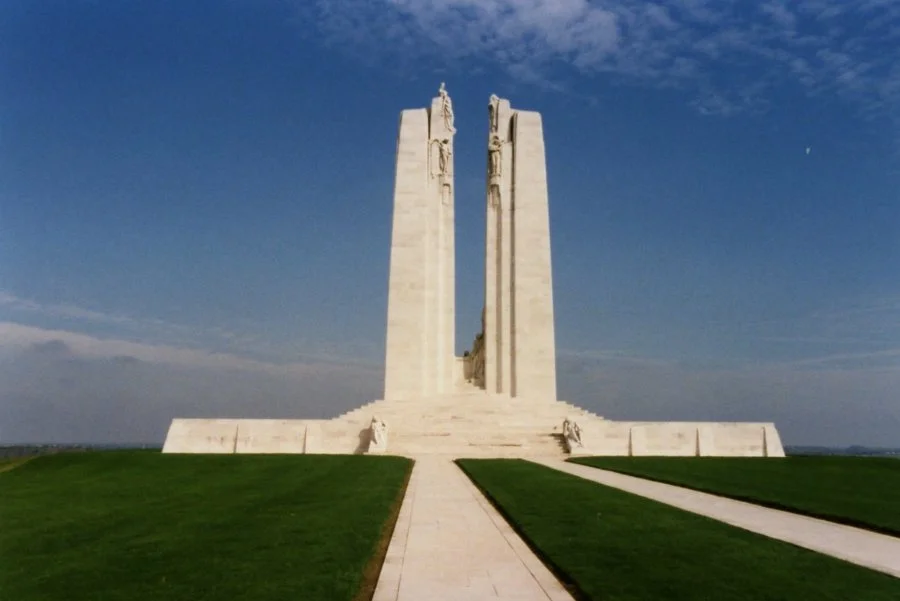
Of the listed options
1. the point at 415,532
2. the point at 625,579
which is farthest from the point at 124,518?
the point at 625,579

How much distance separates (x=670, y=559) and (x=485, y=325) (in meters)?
32.6

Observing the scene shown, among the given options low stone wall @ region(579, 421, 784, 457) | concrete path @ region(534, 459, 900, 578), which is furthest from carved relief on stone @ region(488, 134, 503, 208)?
concrete path @ region(534, 459, 900, 578)

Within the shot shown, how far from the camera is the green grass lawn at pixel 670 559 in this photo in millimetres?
6117

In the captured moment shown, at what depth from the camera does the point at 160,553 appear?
763 cm

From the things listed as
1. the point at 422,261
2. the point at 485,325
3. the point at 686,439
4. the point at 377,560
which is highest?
the point at 422,261

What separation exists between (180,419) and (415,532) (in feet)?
66.9

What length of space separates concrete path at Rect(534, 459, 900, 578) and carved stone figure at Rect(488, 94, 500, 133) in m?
29.5

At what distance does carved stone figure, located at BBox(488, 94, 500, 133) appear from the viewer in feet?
135

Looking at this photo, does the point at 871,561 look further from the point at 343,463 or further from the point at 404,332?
the point at 404,332

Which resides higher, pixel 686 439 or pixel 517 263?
pixel 517 263

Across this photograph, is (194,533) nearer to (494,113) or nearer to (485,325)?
(485,325)

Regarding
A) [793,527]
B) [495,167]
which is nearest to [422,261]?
[495,167]

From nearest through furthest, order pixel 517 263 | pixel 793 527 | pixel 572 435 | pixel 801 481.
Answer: pixel 793 527
pixel 801 481
pixel 572 435
pixel 517 263

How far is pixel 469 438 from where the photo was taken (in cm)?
2620
